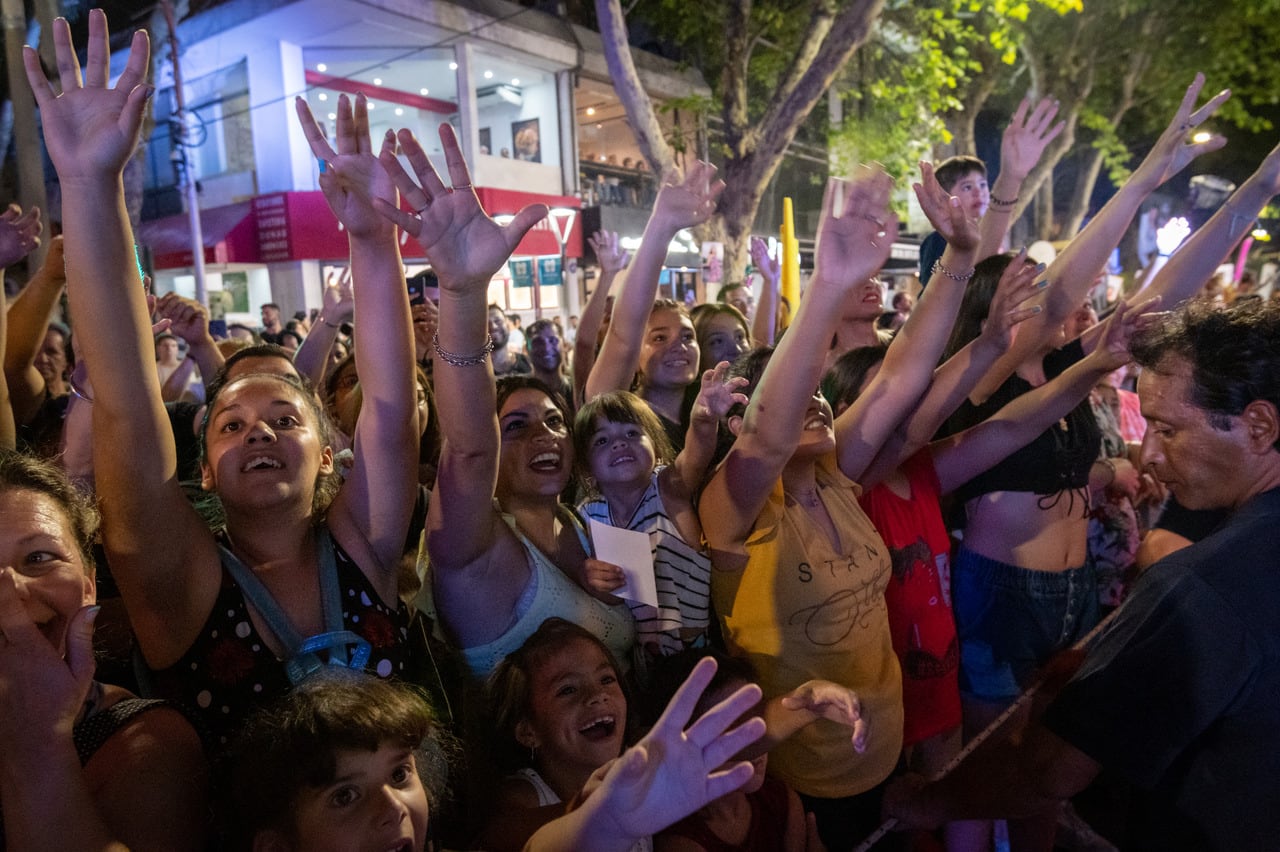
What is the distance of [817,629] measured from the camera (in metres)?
2.00

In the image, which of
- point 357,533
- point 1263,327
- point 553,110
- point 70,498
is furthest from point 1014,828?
point 553,110

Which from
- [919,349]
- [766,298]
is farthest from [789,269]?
[919,349]

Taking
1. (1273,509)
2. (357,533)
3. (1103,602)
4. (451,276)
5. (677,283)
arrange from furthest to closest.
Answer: (677,283)
(1103,602)
(357,533)
(451,276)
(1273,509)

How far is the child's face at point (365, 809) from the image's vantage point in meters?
1.37

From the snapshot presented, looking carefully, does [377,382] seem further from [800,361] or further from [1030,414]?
[1030,414]

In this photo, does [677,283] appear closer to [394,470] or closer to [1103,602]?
Result: [1103,602]

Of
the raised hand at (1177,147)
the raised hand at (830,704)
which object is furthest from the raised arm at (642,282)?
the raised hand at (1177,147)

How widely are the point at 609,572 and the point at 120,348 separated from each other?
1167mm

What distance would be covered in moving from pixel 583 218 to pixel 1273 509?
14485mm

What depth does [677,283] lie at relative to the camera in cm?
1762

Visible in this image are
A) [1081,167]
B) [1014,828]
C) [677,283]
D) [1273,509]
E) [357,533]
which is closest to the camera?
[1273,509]

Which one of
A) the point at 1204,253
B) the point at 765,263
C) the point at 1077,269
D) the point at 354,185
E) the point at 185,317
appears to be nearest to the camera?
the point at 354,185

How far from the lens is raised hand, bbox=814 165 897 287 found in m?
1.97

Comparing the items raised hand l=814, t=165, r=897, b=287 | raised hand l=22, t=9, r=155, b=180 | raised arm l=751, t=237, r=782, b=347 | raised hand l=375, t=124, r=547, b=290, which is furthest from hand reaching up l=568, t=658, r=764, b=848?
raised arm l=751, t=237, r=782, b=347
